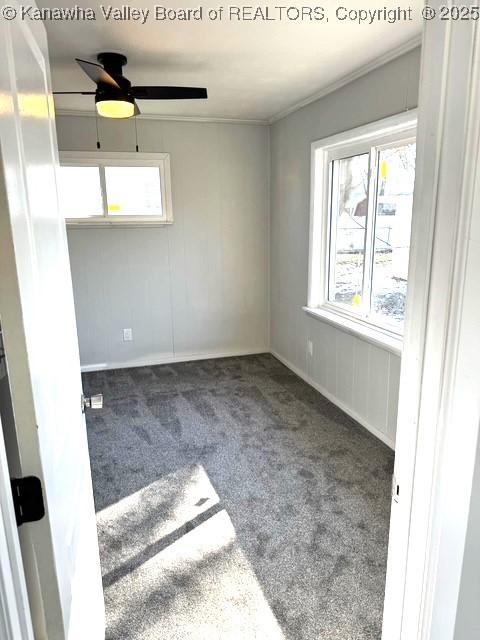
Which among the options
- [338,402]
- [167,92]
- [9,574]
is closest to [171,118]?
[167,92]

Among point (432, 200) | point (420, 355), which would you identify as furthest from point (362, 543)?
point (432, 200)

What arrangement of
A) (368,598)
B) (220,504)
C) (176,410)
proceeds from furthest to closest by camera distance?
(176,410), (220,504), (368,598)

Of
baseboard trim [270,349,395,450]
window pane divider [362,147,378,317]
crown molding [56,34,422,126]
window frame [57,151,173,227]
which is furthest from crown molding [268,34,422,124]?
baseboard trim [270,349,395,450]

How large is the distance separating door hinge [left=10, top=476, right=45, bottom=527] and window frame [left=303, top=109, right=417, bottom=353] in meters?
2.41

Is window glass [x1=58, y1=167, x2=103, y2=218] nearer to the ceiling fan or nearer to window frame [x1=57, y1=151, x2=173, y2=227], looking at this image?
window frame [x1=57, y1=151, x2=173, y2=227]

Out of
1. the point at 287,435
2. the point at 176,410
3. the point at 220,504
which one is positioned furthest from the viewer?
the point at 176,410

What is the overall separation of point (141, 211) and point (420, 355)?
3.97 meters

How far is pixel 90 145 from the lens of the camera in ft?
13.7

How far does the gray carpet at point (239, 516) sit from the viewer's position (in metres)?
1.76

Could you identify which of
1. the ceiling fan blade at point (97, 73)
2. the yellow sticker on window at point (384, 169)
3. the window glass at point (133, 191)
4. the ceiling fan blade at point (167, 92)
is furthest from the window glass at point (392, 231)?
the window glass at point (133, 191)

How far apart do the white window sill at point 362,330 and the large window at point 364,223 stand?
3cm

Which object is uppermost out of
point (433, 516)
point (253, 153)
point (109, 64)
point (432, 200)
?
point (109, 64)

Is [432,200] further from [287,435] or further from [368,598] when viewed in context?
[287,435]

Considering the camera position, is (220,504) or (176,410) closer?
(220,504)
